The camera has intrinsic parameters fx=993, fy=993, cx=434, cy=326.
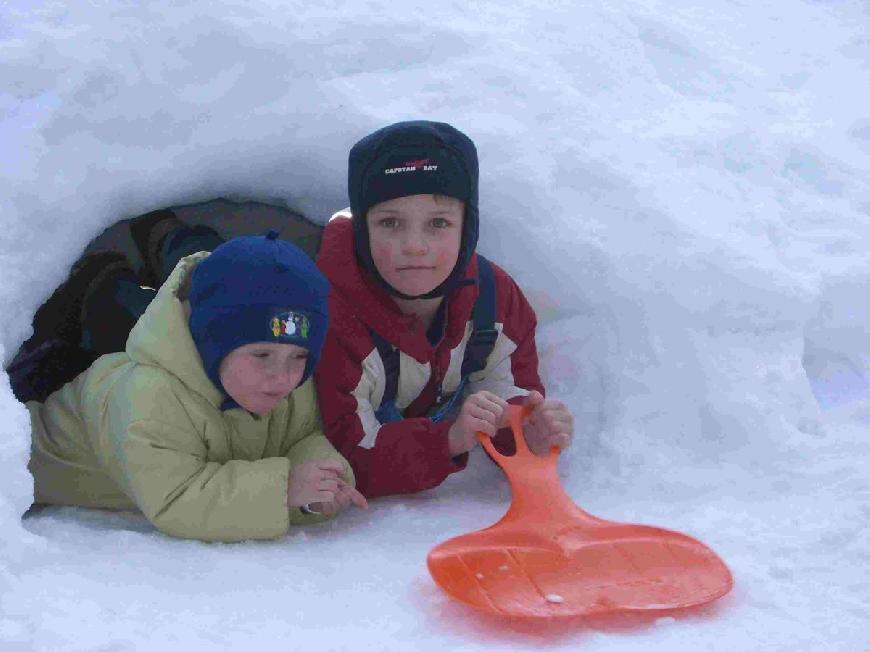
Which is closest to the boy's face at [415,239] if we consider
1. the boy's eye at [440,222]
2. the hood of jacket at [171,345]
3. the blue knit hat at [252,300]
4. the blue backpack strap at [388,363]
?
the boy's eye at [440,222]

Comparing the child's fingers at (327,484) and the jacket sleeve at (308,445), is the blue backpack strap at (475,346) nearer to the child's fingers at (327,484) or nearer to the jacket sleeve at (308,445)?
the jacket sleeve at (308,445)

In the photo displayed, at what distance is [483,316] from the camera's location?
2.00 meters

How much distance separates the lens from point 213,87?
7.02ft

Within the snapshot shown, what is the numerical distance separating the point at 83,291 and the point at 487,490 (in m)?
1.02

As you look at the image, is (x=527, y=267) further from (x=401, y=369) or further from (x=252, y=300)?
(x=252, y=300)

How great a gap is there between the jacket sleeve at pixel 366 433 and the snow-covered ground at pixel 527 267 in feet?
0.19

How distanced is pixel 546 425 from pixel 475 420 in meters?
0.15

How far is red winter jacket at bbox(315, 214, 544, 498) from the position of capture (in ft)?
6.03

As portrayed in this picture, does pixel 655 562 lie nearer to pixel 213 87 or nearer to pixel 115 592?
pixel 115 592

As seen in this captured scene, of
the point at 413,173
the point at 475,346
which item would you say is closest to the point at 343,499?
the point at 475,346

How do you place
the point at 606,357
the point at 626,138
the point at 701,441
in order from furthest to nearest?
the point at 626,138, the point at 606,357, the point at 701,441

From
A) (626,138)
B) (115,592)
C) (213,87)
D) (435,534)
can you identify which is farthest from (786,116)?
(115,592)

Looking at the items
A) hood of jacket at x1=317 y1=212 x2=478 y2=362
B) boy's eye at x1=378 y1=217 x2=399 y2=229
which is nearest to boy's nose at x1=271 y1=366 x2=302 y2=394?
hood of jacket at x1=317 y1=212 x2=478 y2=362

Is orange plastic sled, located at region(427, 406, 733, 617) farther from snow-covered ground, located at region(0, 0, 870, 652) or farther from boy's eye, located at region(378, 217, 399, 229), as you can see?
boy's eye, located at region(378, 217, 399, 229)
